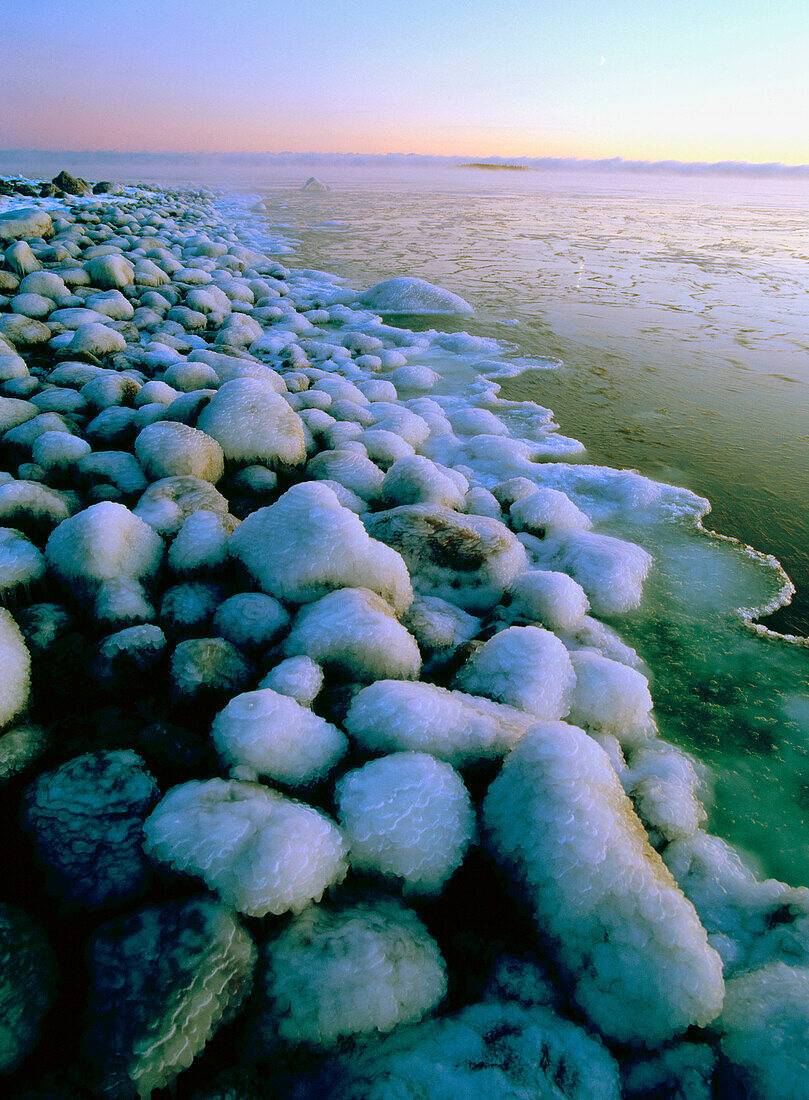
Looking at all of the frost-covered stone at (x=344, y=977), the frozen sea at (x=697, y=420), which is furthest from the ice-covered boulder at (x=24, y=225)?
the frost-covered stone at (x=344, y=977)

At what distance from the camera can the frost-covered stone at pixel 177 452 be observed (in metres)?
2.79

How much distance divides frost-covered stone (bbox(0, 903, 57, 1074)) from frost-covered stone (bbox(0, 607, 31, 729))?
0.58 m

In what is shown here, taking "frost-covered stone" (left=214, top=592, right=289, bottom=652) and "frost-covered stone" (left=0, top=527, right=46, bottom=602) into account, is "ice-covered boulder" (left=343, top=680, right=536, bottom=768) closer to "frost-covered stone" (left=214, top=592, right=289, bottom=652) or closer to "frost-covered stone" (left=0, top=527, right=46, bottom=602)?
"frost-covered stone" (left=214, top=592, right=289, bottom=652)

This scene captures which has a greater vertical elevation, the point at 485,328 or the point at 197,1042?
the point at 485,328

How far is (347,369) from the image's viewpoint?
528 cm

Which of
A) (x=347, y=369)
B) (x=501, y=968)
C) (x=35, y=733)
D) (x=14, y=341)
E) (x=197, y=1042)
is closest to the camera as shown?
(x=197, y=1042)

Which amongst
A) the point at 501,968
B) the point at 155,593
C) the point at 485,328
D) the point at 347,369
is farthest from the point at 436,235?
the point at 501,968

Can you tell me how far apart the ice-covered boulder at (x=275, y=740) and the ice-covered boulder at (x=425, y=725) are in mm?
94

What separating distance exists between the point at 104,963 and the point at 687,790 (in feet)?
5.40

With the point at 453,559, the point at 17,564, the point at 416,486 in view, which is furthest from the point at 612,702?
the point at 17,564

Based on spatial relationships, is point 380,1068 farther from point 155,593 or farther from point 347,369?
point 347,369

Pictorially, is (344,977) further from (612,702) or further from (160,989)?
(612,702)

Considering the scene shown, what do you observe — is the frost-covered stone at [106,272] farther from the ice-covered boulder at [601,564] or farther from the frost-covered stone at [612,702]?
the frost-covered stone at [612,702]

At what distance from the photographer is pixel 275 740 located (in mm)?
1599
